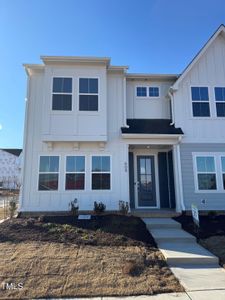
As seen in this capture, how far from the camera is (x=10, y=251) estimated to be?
5203 millimetres

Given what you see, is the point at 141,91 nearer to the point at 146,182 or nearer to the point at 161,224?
the point at 146,182

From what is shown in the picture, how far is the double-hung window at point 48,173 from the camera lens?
9195 mm

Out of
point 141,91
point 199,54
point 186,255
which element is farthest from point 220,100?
point 186,255

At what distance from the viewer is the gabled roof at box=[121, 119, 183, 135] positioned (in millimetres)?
9562

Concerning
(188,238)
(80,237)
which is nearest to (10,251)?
(80,237)

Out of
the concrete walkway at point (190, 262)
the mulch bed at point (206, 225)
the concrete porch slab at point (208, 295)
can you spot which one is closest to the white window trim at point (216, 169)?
the mulch bed at point (206, 225)

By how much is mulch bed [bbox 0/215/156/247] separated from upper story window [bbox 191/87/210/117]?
5854 millimetres

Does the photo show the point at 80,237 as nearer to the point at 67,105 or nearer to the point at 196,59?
the point at 67,105

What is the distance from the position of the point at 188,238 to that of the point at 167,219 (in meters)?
2.07

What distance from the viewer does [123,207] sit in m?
8.73

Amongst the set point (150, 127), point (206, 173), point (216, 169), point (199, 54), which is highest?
point (199, 54)

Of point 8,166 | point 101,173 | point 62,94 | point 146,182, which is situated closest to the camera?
point 101,173

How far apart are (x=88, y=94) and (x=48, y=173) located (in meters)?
3.92

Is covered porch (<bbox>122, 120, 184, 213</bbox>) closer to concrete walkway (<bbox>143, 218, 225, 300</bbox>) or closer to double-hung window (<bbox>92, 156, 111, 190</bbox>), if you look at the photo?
double-hung window (<bbox>92, 156, 111, 190</bbox>)
